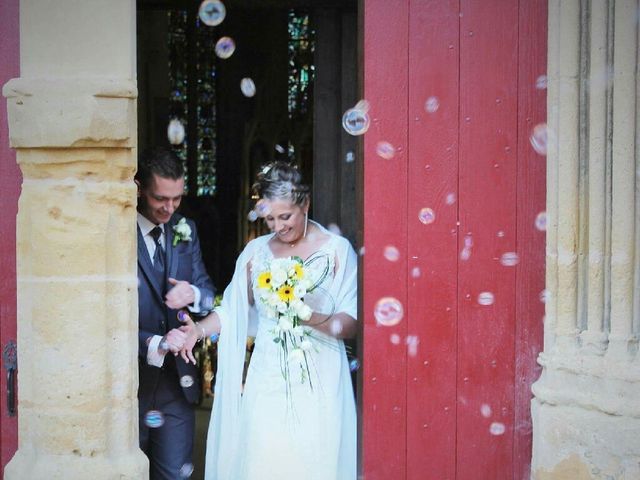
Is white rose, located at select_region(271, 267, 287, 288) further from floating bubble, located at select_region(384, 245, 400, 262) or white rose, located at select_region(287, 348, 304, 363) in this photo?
floating bubble, located at select_region(384, 245, 400, 262)

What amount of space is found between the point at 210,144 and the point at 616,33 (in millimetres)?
7594

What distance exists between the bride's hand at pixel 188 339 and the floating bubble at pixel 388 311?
2.92 feet

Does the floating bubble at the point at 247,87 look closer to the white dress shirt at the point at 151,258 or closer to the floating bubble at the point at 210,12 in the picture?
the floating bubble at the point at 210,12

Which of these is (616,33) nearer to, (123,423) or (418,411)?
(418,411)

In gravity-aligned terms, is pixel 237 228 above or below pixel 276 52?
below

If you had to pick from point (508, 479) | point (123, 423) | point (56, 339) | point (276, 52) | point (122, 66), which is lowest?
point (508, 479)

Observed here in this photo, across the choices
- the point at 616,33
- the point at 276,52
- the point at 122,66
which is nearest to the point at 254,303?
the point at 122,66

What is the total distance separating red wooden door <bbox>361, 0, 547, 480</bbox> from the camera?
3672 mm

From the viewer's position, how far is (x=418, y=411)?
378 cm

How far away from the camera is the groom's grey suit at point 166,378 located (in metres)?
4.07

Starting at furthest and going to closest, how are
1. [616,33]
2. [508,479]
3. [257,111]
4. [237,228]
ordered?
[257,111], [237,228], [508,479], [616,33]

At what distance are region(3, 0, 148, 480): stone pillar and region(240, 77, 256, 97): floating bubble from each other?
6.71 metres

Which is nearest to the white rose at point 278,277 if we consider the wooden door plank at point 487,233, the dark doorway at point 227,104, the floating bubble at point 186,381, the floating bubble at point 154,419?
the floating bubble at point 186,381

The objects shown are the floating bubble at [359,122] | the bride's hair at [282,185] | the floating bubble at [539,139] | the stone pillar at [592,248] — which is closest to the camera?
the stone pillar at [592,248]
